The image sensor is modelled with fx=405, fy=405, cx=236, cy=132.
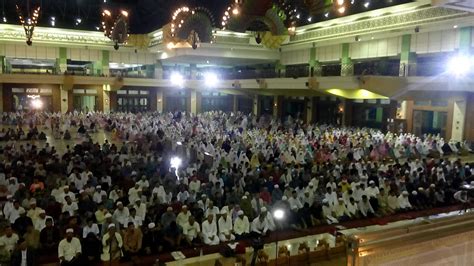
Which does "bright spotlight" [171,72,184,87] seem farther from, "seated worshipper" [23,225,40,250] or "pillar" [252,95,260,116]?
"seated worshipper" [23,225,40,250]

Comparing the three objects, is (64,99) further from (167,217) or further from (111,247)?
(111,247)

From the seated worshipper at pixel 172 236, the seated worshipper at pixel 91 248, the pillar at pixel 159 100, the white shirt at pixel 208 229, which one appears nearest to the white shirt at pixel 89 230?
the seated worshipper at pixel 91 248

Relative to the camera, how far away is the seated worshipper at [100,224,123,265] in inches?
265

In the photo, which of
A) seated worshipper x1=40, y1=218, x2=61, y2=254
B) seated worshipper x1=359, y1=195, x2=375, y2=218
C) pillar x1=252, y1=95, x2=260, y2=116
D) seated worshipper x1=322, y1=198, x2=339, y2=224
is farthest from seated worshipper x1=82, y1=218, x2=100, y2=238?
pillar x1=252, y1=95, x2=260, y2=116

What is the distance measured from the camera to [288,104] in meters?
29.9

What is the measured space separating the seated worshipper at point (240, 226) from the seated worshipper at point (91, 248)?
2.60 metres

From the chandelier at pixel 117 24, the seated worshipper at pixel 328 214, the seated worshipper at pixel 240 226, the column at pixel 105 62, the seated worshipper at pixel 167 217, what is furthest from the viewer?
the column at pixel 105 62

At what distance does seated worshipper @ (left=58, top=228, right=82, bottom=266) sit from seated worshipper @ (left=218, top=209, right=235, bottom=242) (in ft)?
8.58

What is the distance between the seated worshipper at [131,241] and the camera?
22.9ft

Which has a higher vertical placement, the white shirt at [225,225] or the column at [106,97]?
the column at [106,97]

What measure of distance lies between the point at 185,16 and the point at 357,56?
11.9 m

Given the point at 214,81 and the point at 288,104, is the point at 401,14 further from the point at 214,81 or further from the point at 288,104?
the point at 214,81

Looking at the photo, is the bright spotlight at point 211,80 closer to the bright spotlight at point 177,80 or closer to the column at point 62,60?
the bright spotlight at point 177,80

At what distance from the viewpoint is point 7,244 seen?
6371mm
